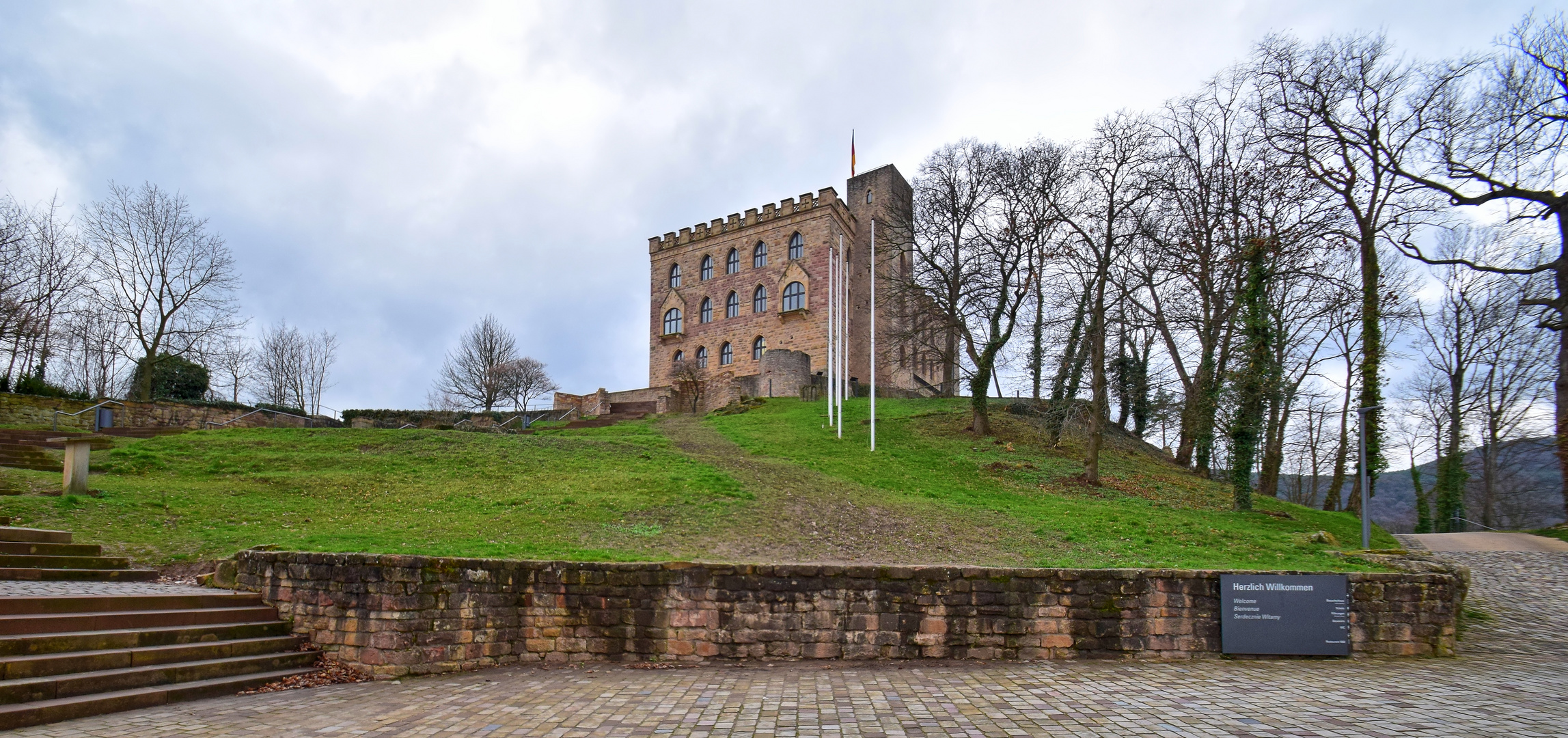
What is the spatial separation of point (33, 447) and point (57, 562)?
1183 cm

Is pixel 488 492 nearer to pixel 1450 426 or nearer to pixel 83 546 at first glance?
pixel 83 546

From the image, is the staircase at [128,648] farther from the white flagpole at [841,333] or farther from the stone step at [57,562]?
the white flagpole at [841,333]

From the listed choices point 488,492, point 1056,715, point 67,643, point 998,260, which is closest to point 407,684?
point 67,643

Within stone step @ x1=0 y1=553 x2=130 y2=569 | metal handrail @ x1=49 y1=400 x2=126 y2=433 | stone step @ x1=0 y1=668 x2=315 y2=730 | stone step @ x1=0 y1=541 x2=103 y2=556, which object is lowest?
stone step @ x1=0 y1=668 x2=315 y2=730

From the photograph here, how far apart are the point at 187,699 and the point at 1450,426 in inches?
1302

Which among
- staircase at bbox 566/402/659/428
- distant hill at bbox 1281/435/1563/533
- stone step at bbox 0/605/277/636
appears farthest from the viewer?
staircase at bbox 566/402/659/428

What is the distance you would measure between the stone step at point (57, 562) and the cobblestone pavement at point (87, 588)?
0.63m

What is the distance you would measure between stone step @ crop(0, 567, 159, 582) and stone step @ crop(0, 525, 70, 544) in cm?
88

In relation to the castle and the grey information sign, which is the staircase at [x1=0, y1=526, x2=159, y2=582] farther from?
the castle

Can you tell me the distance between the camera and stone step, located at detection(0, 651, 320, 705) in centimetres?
611

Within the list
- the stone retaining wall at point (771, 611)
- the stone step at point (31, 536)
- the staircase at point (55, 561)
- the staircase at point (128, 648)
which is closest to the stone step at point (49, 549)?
the staircase at point (55, 561)

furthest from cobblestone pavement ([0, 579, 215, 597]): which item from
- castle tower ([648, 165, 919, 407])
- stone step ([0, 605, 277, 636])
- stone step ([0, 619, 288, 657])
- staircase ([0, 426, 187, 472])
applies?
castle tower ([648, 165, 919, 407])

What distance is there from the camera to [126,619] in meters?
7.53

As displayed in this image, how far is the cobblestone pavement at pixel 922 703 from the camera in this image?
575cm
